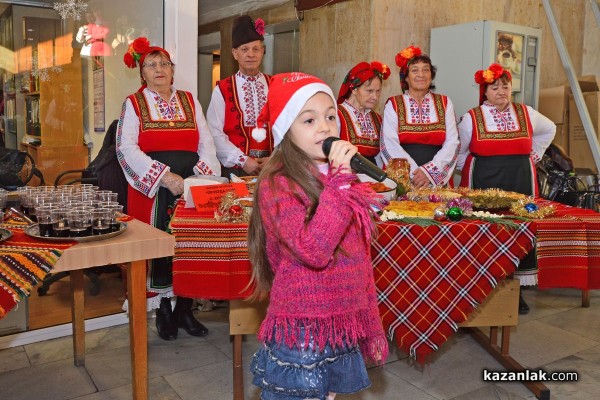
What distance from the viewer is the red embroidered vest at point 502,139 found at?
3.61m

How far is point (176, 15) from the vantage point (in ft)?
11.7

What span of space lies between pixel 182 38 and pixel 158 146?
3.05ft

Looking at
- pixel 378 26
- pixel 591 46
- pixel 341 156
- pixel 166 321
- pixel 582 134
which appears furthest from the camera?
pixel 591 46

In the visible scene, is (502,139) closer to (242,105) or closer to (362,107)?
(362,107)

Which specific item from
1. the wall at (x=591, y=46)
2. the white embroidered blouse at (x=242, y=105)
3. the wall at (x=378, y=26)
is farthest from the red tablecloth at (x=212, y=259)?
the wall at (x=591, y=46)

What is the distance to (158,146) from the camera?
304 centimetres

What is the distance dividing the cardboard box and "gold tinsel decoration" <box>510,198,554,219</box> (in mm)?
3528

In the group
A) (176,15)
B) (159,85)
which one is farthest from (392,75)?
(159,85)

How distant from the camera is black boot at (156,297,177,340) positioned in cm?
322

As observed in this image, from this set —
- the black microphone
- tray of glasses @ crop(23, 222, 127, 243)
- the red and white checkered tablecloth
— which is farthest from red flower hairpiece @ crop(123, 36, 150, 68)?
the black microphone

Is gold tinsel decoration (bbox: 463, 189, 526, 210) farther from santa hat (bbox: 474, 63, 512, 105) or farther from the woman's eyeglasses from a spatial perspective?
the woman's eyeglasses

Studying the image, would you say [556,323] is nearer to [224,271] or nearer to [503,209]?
[503,209]

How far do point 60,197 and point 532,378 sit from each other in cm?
214

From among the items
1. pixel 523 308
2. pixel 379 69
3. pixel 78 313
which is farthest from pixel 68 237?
pixel 523 308
